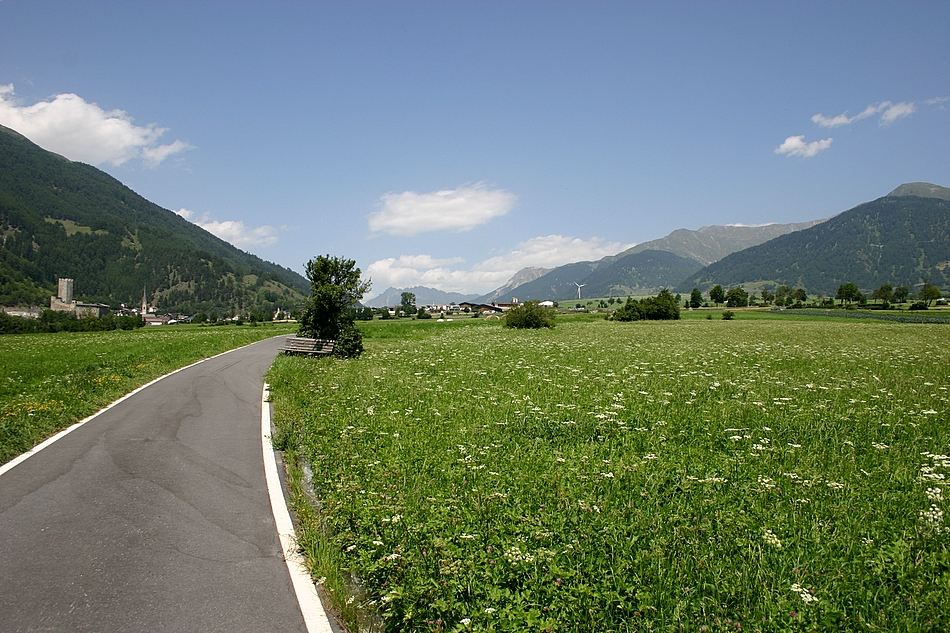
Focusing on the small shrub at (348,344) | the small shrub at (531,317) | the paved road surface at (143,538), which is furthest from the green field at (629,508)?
the small shrub at (531,317)

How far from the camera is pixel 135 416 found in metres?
13.9

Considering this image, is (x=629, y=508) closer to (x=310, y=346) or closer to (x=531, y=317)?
(x=310, y=346)

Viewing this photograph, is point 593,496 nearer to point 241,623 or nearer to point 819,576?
point 819,576

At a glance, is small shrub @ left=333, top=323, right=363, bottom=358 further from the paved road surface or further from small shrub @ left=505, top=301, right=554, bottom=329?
small shrub @ left=505, top=301, right=554, bottom=329

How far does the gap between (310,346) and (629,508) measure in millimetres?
25962

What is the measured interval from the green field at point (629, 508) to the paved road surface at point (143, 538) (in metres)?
0.69

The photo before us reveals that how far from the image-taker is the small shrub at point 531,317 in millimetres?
58094

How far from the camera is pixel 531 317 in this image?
58156mm

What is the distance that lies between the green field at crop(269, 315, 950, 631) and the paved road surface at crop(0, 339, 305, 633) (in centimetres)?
69

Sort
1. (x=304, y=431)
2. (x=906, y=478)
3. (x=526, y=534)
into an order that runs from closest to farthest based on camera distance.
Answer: (x=526, y=534), (x=906, y=478), (x=304, y=431)

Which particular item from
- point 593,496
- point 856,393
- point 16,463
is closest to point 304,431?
point 16,463

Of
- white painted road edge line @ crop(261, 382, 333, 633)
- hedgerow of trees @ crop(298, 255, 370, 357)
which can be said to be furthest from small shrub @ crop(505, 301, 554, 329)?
white painted road edge line @ crop(261, 382, 333, 633)

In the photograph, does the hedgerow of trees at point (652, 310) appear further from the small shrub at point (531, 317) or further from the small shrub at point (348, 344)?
the small shrub at point (348, 344)

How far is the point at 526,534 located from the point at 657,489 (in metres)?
2.37
